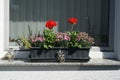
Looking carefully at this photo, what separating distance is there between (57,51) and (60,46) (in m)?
0.09

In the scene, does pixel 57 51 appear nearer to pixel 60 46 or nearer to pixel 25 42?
pixel 60 46

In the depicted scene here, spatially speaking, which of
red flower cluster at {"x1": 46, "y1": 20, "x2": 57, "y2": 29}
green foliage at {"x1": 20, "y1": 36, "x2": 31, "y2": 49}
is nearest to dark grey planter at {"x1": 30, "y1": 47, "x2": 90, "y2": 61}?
green foliage at {"x1": 20, "y1": 36, "x2": 31, "y2": 49}

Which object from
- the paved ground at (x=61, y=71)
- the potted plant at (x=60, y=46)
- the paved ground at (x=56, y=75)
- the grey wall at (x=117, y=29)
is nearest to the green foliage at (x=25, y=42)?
the potted plant at (x=60, y=46)

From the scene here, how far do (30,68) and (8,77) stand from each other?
304 mm

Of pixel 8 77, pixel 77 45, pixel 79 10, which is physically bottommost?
pixel 8 77

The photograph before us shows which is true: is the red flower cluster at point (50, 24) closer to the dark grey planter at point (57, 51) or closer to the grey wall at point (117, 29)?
the dark grey planter at point (57, 51)

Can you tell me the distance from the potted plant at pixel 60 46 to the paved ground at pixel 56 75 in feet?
0.58

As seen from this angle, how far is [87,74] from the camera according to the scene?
5691mm

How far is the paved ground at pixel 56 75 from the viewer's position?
5664 mm

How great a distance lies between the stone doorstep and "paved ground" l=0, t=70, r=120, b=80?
5cm

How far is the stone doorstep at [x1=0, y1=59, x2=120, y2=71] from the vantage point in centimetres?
559

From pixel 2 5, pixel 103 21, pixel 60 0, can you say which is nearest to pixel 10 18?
pixel 2 5

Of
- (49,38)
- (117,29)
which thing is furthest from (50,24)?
(117,29)

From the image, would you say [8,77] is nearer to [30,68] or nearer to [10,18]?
[30,68]
